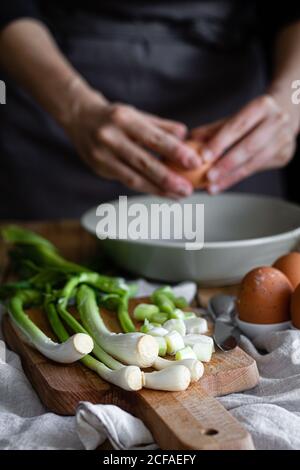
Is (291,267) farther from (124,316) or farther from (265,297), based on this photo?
(124,316)

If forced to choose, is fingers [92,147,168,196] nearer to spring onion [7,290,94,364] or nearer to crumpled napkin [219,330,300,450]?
spring onion [7,290,94,364]

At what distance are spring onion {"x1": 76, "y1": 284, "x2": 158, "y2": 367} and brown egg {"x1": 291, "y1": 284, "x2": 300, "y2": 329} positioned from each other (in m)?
0.22

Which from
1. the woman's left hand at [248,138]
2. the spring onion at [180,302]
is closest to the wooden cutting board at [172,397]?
the spring onion at [180,302]

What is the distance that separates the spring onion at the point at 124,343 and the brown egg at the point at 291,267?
28 cm

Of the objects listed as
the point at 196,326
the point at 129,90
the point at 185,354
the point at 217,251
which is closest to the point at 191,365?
the point at 185,354

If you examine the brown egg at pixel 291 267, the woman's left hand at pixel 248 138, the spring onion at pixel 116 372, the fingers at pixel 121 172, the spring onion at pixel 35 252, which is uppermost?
the woman's left hand at pixel 248 138

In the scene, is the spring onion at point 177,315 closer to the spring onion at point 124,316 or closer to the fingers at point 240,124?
the spring onion at point 124,316

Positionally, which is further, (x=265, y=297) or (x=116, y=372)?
(x=265, y=297)

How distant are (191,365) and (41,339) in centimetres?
22

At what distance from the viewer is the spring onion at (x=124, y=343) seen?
828 millimetres

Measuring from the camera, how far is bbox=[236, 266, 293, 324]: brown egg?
38.3 inches

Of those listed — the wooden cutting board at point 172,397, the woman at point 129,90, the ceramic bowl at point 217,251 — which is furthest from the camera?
the woman at point 129,90

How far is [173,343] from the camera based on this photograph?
0.87 metres

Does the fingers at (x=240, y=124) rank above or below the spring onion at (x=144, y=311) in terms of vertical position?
above
